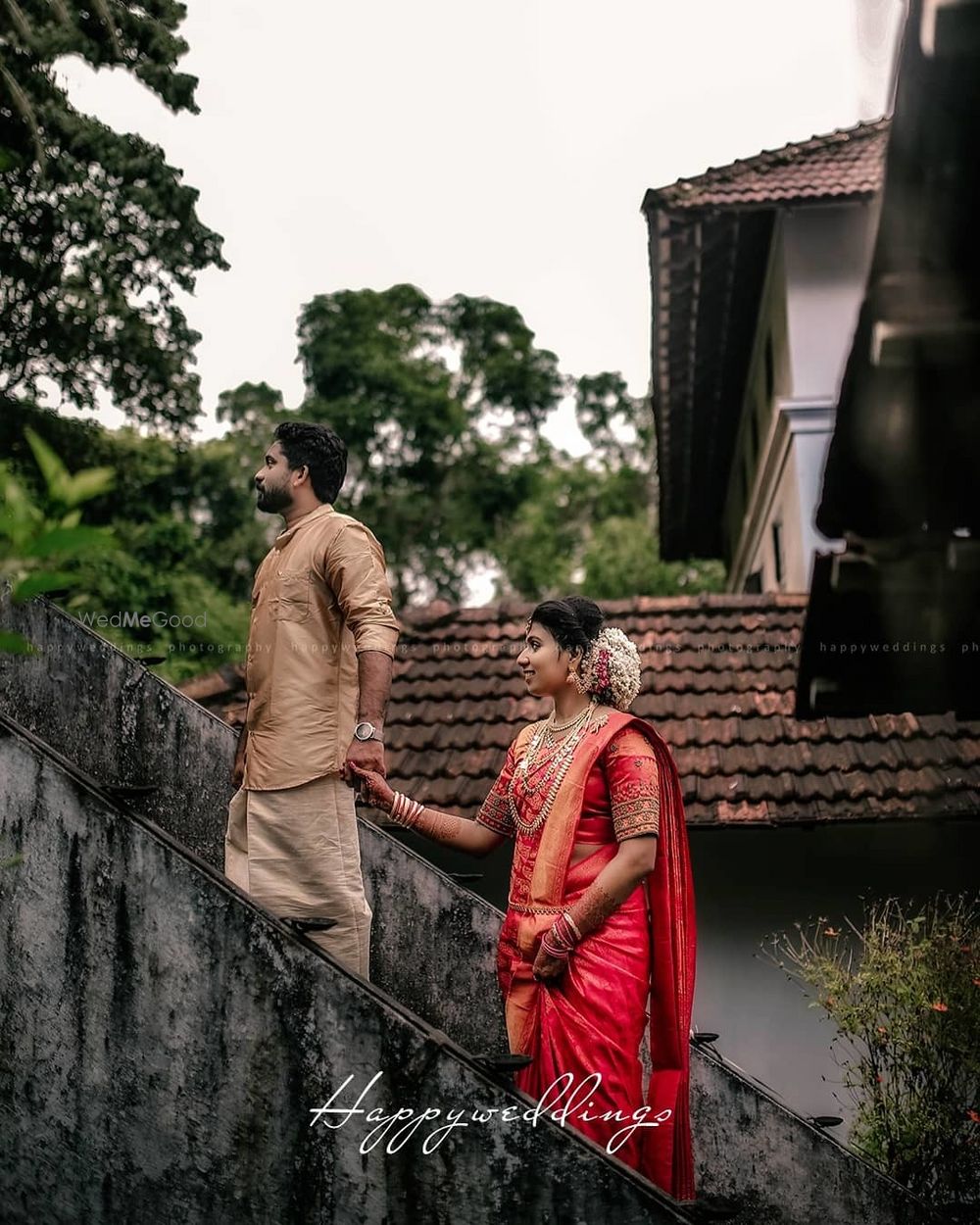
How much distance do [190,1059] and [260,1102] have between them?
0.60 feet

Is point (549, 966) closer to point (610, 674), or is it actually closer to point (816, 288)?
point (610, 674)

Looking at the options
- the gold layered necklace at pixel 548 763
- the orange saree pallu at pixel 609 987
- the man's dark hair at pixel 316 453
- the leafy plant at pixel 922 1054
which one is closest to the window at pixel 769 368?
the leafy plant at pixel 922 1054

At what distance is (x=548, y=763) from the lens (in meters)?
3.65

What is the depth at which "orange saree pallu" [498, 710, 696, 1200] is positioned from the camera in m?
3.37

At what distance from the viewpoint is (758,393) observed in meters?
14.4

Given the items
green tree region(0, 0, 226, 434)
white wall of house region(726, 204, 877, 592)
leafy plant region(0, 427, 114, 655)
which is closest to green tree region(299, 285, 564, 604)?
green tree region(0, 0, 226, 434)

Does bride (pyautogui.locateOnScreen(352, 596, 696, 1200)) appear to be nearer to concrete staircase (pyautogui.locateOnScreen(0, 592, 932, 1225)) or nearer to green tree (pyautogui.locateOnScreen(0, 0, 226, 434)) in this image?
concrete staircase (pyautogui.locateOnScreen(0, 592, 932, 1225))

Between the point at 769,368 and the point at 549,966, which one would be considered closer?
the point at 549,966

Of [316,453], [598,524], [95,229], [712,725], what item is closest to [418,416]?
[598,524]

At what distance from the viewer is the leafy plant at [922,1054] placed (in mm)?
5242

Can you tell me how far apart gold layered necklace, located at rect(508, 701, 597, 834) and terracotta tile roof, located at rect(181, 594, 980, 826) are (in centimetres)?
403

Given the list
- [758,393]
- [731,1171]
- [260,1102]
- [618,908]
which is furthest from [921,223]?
[758,393]

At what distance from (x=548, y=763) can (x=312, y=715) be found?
67 centimetres

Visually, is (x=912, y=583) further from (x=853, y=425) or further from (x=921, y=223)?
(x=921, y=223)
